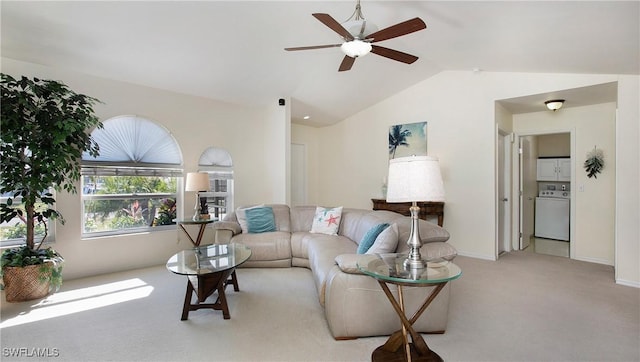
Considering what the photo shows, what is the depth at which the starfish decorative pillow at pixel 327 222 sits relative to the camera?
4.25 m

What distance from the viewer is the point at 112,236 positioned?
3996mm

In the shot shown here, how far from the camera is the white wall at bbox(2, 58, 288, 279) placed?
370 centimetres

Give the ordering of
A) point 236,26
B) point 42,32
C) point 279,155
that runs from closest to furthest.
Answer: point 42,32 → point 236,26 → point 279,155

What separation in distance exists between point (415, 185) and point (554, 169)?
618cm

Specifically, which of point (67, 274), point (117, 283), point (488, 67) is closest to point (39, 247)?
point (67, 274)

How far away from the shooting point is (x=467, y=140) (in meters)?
4.91

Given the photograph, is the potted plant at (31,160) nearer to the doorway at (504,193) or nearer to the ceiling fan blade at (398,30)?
the ceiling fan blade at (398,30)

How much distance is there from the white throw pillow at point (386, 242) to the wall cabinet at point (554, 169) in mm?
5656

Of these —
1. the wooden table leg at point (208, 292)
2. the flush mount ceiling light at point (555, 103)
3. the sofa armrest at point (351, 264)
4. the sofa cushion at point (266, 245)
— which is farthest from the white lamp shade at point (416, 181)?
the flush mount ceiling light at point (555, 103)

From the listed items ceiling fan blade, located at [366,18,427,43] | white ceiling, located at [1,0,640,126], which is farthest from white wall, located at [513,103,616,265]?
ceiling fan blade, located at [366,18,427,43]

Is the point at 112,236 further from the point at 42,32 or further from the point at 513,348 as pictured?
the point at 513,348

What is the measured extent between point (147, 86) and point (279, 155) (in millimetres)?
2222

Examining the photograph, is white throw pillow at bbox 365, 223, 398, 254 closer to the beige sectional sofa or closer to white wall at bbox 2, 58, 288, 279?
the beige sectional sofa

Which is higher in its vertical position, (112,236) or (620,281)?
(112,236)
